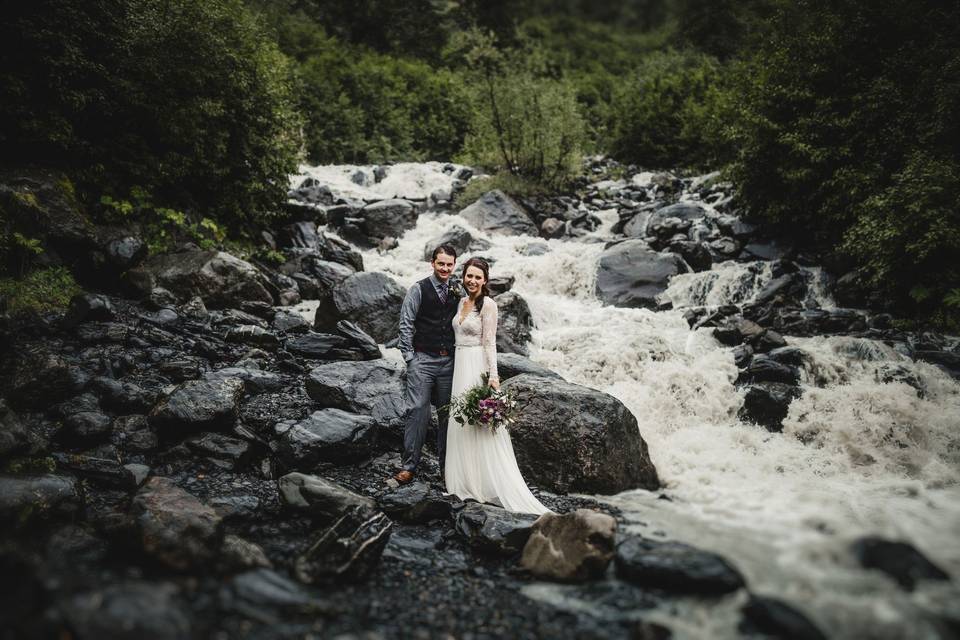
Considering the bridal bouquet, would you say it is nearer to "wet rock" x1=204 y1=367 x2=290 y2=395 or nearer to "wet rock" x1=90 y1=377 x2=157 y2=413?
"wet rock" x1=204 y1=367 x2=290 y2=395

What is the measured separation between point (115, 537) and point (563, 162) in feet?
65.3

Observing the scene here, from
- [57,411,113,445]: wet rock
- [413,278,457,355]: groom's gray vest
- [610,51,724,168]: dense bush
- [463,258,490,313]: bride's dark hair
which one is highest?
[610,51,724,168]: dense bush

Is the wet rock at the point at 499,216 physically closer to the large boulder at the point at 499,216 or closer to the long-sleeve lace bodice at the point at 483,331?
the large boulder at the point at 499,216

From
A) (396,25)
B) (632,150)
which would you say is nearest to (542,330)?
(632,150)

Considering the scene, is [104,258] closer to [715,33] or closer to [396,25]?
[396,25]

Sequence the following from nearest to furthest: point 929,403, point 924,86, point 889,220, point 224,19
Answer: point 929,403
point 889,220
point 924,86
point 224,19

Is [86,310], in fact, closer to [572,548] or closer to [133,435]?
[133,435]

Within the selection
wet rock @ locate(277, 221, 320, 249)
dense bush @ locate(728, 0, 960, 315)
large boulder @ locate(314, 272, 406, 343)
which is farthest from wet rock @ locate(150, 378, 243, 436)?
dense bush @ locate(728, 0, 960, 315)

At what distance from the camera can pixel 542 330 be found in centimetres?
1175

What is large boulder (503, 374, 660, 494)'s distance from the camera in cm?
611

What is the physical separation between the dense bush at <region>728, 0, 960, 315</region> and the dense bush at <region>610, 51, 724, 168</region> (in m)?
8.90

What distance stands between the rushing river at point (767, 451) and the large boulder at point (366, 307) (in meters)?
2.98

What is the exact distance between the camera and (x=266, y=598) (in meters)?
Answer: 3.13

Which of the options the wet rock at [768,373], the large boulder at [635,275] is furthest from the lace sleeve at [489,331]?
the large boulder at [635,275]
